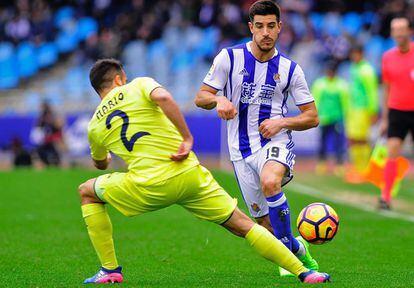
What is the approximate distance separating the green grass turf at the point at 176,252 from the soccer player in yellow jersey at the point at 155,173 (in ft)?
1.54

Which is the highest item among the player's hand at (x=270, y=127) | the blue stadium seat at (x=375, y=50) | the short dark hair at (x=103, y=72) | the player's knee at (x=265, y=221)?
the short dark hair at (x=103, y=72)

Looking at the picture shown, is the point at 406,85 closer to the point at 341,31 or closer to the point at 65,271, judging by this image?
the point at 65,271

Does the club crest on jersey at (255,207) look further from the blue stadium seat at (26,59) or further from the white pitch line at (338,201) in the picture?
the blue stadium seat at (26,59)

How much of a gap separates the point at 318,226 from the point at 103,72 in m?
2.13

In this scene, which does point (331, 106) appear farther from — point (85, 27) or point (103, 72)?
point (103, 72)

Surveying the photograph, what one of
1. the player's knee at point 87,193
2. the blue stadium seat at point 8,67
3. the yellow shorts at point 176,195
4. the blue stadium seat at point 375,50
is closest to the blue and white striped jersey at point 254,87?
the yellow shorts at point 176,195

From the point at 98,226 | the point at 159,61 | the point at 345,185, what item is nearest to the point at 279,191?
the point at 98,226

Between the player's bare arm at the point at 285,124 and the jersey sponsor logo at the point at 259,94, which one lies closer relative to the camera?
the player's bare arm at the point at 285,124

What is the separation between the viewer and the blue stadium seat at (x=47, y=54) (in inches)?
1188

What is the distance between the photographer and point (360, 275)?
8141mm

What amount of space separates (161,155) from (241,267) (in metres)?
2.01

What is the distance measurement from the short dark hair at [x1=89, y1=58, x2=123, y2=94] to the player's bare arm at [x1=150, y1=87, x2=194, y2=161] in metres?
0.51

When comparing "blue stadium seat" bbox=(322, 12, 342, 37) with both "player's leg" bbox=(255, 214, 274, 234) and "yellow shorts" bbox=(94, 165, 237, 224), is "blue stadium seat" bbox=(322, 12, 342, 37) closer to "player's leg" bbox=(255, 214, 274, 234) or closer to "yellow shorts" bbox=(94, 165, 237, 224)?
"player's leg" bbox=(255, 214, 274, 234)

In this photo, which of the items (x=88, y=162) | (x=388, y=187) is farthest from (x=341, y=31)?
(x=388, y=187)
